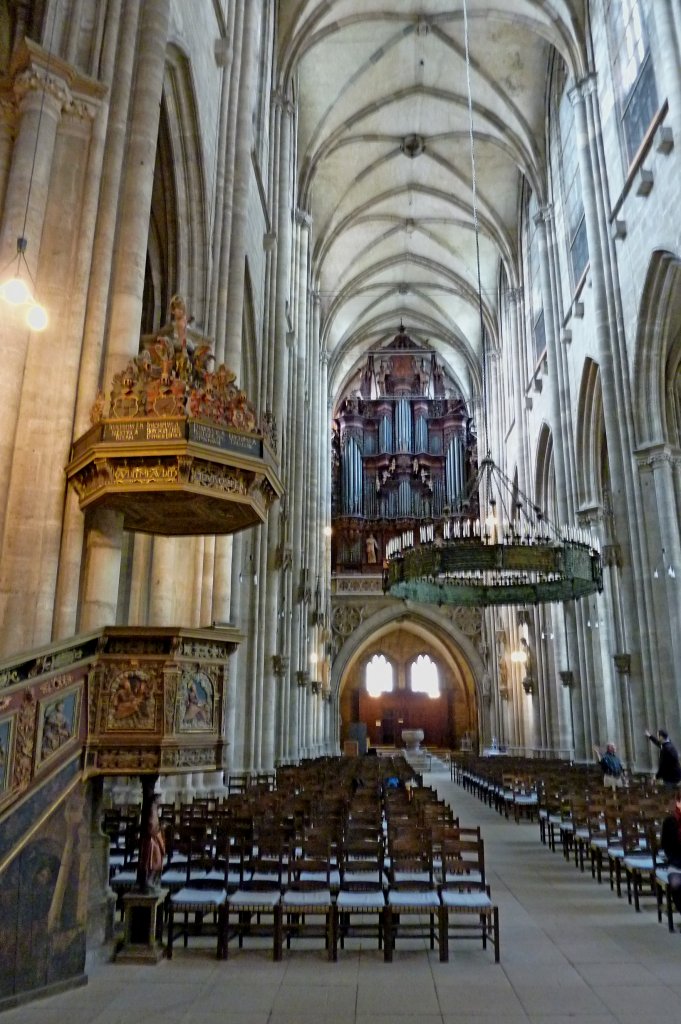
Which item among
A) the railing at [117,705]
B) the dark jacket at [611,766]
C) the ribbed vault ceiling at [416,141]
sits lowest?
the dark jacket at [611,766]

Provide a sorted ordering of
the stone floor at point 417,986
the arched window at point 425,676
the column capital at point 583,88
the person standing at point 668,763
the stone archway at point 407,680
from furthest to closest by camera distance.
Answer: the arched window at point 425,676, the stone archway at point 407,680, the column capital at point 583,88, the person standing at point 668,763, the stone floor at point 417,986

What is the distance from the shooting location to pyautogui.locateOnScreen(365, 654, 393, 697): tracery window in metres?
39.0

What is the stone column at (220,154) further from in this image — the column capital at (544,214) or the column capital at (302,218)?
the column capital at (544,214)

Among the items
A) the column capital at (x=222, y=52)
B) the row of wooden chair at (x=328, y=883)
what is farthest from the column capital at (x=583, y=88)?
the row of wooden chair at (x=328, y=883)

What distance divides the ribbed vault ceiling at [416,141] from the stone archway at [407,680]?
41.5 feet

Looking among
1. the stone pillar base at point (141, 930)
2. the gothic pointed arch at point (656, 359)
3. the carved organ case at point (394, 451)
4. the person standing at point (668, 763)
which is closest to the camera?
the stone pillar base at point (141, 930)

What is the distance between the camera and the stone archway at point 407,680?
3556 cm

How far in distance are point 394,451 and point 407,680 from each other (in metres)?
11.3

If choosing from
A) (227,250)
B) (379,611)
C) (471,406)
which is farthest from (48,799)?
(471,406)

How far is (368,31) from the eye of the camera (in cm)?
2316

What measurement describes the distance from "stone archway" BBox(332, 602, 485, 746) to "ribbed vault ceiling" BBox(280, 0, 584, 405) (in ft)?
41.5

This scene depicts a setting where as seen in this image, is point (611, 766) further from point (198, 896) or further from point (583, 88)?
point (583, 88)

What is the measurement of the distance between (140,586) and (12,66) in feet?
19.0

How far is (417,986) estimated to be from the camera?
500 cm
